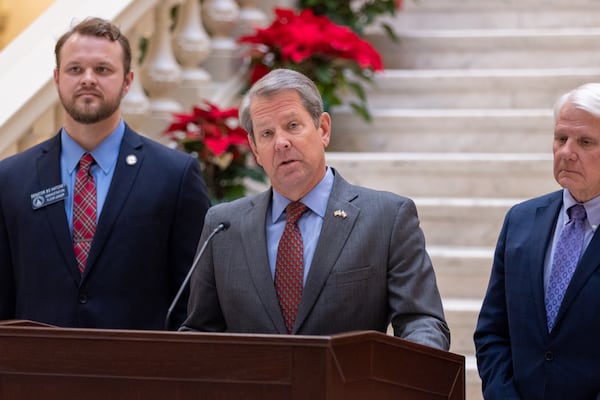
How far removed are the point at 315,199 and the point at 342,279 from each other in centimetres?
25

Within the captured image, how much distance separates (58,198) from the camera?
362 centimetres

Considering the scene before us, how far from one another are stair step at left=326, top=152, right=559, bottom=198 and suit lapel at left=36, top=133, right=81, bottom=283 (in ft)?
7.93

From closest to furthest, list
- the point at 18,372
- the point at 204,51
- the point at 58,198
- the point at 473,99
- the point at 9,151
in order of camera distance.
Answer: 1. the point at 18,372
2. the point at 58,198
3. the point at 9,151
4. the point at 204,51
5. the point at 473,99

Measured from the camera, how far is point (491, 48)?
6.82 meters

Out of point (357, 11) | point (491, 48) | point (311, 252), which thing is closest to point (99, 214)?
point (311, 252)

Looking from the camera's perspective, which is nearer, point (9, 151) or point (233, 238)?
point (233, 238)

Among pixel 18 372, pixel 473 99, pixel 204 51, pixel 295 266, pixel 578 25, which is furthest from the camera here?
pixel 578 25

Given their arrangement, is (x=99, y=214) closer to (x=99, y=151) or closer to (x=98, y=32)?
(x=99, y=151)

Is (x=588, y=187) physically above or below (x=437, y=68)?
below

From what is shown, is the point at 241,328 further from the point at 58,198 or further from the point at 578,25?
the point at 578,25

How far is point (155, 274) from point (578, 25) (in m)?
4.12

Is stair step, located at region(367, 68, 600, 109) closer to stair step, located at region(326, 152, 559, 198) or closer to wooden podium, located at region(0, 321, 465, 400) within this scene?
stair step, located at region(326, 152, 559, 198)

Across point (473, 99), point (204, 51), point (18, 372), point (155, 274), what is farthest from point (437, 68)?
point (18, 372)

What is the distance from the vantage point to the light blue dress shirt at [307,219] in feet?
10.5
